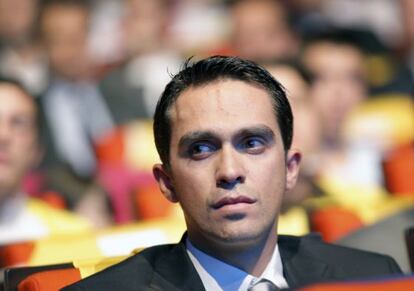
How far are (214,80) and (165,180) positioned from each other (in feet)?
0.67

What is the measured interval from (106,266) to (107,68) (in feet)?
13.9

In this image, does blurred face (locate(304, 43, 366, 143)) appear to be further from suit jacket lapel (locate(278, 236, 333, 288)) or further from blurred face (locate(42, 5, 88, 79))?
suit jacket lapel (locate(278, 236, 333, 288))

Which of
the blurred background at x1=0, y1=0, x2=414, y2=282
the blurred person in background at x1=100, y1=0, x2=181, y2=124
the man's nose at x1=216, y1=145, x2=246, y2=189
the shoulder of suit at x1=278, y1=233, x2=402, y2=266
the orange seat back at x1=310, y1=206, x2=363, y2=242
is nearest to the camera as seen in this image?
the man's nose at x1=216, y1=145, x2=246, y2=189

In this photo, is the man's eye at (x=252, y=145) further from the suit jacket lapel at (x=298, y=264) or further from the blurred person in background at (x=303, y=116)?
the blurred person in background at (x=303, y=116)

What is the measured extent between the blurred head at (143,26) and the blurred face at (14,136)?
219 cm

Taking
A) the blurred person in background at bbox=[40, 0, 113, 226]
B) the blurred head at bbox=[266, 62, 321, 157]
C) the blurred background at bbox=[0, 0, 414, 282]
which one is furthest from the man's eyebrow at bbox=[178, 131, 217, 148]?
the blurred person in background at bbox=[40, 0, 113, 226]

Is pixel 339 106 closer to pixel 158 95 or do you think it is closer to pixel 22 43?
pixel 158 95

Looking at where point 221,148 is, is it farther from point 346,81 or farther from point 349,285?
point 346,81

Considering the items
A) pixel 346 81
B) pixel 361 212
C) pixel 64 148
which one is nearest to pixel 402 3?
pixel 346 81

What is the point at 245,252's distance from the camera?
6.66 ft

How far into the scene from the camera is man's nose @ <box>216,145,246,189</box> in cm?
196

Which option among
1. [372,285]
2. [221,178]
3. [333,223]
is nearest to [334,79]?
[333,223]

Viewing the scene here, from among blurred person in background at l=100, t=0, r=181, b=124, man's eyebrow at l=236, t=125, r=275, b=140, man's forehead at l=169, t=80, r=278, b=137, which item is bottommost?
man's eyebrow at l=236, t=125, r=275, b=140

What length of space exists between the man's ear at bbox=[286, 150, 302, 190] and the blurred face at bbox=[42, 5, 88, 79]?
3831 millimetres
